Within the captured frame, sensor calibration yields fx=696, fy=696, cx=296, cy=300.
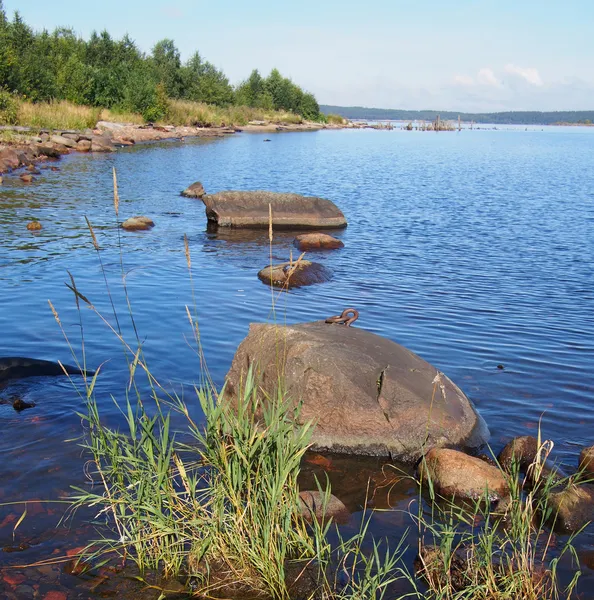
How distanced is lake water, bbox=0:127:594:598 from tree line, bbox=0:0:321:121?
24.7 metres

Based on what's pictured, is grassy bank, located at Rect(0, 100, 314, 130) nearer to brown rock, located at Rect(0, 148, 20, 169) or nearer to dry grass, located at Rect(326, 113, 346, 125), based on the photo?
brown rock, located at Rect(0, 148, 20, 169)

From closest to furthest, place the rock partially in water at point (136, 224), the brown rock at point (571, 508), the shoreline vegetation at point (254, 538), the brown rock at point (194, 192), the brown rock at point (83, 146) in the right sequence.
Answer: the shoreline vegetation at point (254, 538) → the brown rock at point (571, 508) → the rock partially in water at point (136, 224) → the brown rock at point (194, 192) → the brown rock at point (83, 146)

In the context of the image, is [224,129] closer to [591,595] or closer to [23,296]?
[23,296]

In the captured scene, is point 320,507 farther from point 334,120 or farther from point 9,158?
point 334,120

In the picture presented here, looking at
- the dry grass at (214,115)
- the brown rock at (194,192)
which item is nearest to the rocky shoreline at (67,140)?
the dry grass at (214,115)

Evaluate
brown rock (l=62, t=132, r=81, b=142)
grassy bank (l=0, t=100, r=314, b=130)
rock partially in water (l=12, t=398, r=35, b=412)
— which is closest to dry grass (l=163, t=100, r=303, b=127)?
grassy bank (l=0, t=100, r=314, b=130)

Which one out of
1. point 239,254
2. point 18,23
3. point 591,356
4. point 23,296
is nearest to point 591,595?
point 591,356

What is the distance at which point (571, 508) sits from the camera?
199 inches

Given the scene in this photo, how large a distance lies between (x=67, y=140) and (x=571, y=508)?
3908 centimetres

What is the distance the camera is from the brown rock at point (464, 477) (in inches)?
211

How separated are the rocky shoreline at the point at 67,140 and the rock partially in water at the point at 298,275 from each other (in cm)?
1607

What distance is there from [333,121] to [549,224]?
4553 inches

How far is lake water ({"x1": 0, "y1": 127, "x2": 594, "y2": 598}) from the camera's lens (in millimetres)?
5922

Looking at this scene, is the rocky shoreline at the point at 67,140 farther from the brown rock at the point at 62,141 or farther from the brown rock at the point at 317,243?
the brown rock at the point at 317,243
